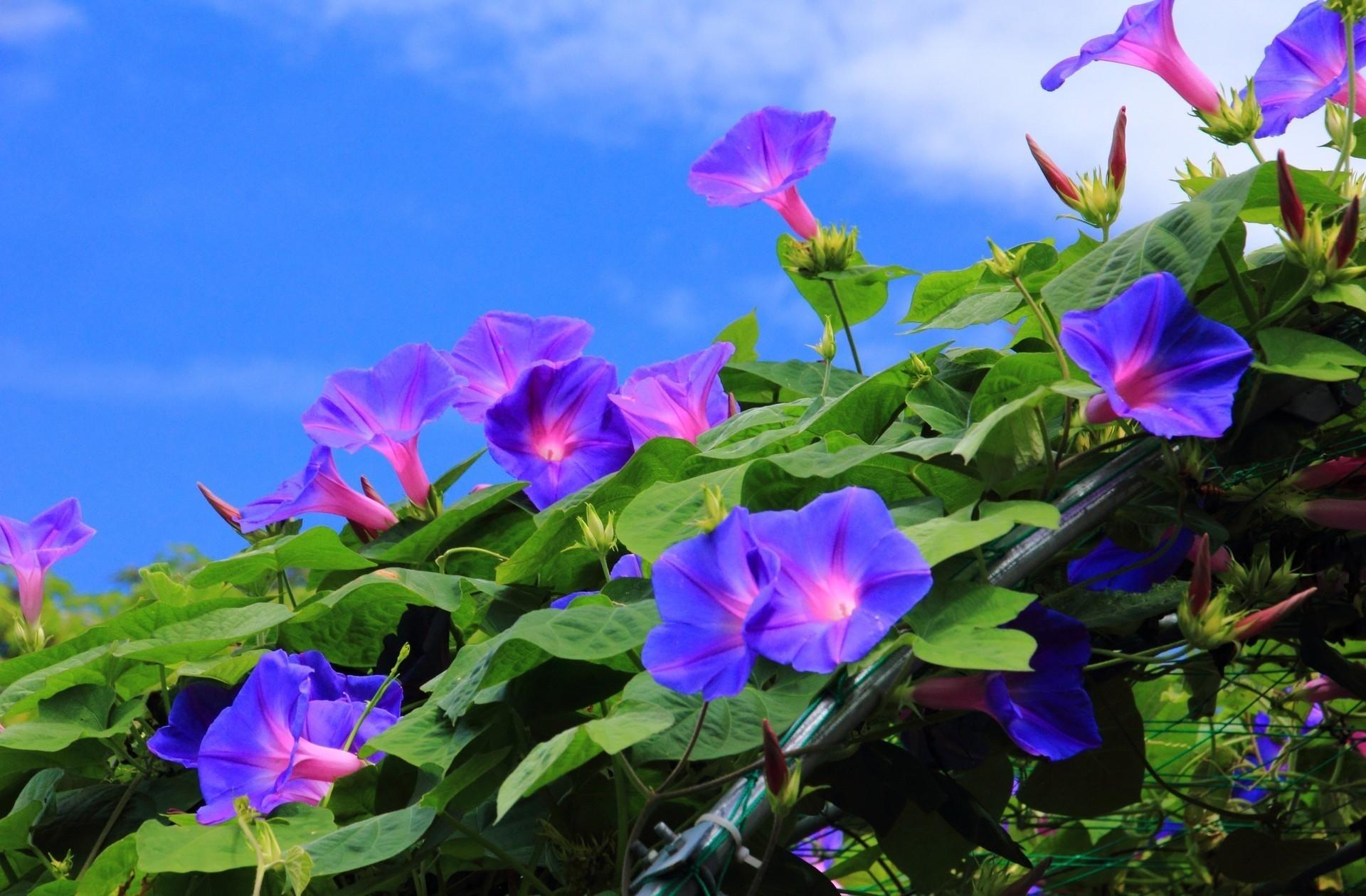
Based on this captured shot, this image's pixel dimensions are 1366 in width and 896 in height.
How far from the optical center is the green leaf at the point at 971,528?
875 mm

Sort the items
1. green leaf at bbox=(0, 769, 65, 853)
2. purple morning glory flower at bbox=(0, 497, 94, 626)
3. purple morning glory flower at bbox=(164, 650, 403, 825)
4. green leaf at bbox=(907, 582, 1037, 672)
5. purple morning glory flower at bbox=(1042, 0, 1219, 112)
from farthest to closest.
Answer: purple morning glory flower at bbox=(0, 497, 94, 626) < purple morning glory flower at bbox=(1042, 0, 1219, 112) < green leaf at bbox=(0, 769, 65, 853) < purple morning glory flower at bbox=(164, 650, 403, 825) < green leaf at bbox=(907, 582, 1037, 672)

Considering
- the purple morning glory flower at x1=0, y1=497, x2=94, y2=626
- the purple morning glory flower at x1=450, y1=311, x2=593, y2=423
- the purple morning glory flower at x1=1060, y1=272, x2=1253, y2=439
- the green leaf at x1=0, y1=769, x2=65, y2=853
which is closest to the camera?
the purple morning glory flower at x1=1060, y1=272, x2=1253, y2=439

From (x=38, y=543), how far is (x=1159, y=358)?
58.6 inches

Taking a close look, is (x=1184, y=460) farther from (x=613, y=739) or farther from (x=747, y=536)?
(x=613, y=739)

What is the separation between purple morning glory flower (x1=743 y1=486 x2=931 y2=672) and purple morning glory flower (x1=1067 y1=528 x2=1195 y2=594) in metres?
0.36

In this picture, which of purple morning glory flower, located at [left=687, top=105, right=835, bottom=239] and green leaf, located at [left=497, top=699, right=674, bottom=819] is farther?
purple morning glory flower, located at [left=687, top=105, right=835, bottom=239]

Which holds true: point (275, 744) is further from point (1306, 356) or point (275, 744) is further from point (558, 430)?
point (1306, 356)

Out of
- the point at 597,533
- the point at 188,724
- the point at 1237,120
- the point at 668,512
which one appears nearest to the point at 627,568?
the point at 597,533

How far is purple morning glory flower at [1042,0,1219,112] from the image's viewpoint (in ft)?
4.57

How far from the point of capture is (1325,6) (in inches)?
52.4

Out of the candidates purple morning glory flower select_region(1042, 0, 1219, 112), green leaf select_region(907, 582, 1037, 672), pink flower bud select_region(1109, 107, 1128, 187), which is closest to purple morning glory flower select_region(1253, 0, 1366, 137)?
purple morning glory flower select_region(1042, 0, 1219, 112)

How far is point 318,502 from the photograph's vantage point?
1535mm

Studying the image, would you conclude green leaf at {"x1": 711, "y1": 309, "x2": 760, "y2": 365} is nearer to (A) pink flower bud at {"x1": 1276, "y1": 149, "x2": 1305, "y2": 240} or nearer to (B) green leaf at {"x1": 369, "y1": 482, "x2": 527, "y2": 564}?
(B) green leaf at {"x1": 369, "y1": 482, "x2": 527, "y2": 564}

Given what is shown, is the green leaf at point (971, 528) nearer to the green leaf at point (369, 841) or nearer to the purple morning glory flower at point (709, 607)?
the purple morning glory flower at point (709, 607)
